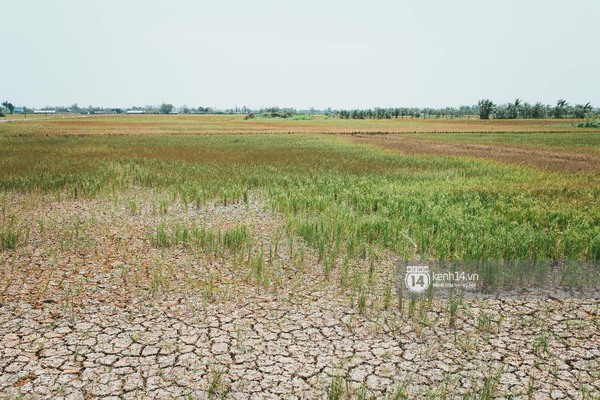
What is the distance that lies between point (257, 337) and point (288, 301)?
107 cm

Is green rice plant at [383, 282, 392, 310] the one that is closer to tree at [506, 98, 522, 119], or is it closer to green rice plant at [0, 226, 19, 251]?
green rice plant at [0, 226, 19, 251]

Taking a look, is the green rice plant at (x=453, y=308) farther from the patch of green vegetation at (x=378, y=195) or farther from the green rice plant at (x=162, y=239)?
the green rice plant at (x=162, y=239)

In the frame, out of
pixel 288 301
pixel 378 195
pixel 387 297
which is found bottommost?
pixel 288 301

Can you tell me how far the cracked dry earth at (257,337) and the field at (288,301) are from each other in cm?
2

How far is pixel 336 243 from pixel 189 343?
406cm

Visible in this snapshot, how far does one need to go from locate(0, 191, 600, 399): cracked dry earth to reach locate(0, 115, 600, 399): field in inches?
0.9

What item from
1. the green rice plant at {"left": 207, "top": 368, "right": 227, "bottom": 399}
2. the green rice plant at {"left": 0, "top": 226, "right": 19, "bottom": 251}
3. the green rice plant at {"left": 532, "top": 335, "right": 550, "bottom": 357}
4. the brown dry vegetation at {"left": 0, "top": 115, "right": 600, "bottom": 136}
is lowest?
the green rice plant at {"left": 207, "top": 368, "right": 227, "bottom": 399}

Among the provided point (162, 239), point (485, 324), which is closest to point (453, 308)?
point (485, 324)

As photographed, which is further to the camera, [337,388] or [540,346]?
[540,346]

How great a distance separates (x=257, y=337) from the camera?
4.81 m

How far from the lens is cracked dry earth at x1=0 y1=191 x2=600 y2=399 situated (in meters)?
3.93

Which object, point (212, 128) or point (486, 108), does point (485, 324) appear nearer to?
point (212, 128)

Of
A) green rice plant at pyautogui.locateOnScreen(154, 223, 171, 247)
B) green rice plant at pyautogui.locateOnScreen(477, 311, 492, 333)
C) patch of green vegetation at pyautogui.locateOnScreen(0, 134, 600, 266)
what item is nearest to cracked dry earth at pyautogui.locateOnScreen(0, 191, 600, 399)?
green rice plant at pyautogui.locateOnScreen(477, 311, 492, 333)

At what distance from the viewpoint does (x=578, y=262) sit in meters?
7.11
